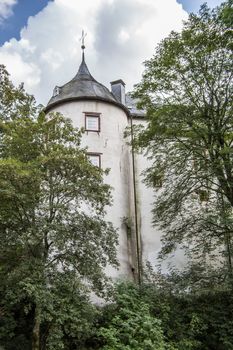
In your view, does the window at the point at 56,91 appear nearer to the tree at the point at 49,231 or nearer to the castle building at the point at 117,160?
the castle building at the point at 117,160

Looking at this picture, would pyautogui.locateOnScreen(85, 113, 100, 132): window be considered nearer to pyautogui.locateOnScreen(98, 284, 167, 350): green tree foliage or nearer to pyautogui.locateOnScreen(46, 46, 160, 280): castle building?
pyautogui.locateOnScreen(46, 46, 160, 280): castle building

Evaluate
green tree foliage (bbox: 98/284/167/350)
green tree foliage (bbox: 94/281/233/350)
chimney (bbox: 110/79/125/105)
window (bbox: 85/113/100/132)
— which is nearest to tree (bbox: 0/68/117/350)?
green tree foliage (bbox: 98/284/167/350)

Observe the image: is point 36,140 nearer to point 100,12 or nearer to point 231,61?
point 100,12

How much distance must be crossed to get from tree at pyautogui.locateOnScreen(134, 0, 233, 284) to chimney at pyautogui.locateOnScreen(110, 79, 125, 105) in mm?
7739

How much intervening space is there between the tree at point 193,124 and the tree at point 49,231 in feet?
16.8

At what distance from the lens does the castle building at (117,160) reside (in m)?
22.2

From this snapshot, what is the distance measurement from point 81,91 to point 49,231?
12891 mm

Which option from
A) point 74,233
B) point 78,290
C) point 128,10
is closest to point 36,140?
point 74,233

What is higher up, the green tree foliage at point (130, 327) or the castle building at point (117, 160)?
the castle building at point (117, 160)

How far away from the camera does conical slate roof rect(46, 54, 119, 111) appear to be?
23.4 meters

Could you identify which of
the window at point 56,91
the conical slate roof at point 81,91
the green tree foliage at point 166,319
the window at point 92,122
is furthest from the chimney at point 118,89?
the green tree foliage at point 166,319

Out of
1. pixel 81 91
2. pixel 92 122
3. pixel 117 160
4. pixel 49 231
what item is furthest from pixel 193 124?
pixel 81 91

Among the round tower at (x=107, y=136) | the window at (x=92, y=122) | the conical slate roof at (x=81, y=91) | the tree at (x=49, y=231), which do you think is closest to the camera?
the tree at (x=49, y=231)

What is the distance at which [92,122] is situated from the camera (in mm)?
23234
